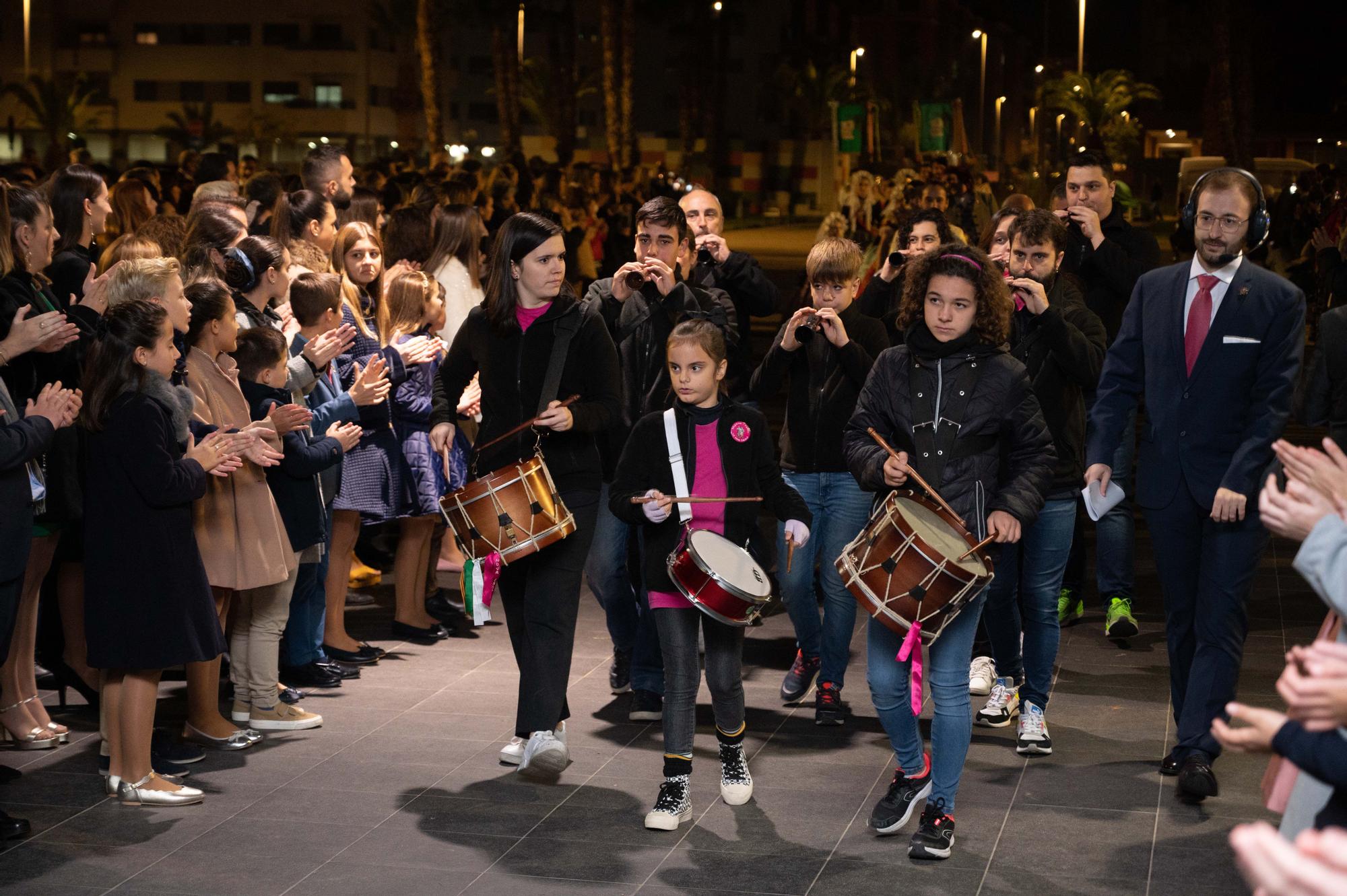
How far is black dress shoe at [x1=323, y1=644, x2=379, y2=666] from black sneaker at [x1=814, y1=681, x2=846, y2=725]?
2.30 m

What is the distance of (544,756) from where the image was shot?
19.8 feet

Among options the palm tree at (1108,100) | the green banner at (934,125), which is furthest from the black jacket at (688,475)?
the palm tree at (1108,100)

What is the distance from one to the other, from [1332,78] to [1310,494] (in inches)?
1728

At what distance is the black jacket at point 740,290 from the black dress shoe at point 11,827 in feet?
11.5

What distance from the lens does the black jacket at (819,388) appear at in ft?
22.7

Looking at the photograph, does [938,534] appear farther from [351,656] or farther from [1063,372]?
[351,656]

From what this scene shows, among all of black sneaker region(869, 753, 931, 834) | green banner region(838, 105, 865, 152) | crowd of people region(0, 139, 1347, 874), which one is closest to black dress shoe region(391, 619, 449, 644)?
crowd of people region(0, 139, 1347, 874)

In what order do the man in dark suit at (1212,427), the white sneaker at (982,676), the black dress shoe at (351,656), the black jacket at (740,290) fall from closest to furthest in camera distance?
1. the man in dark suit at (1212,427)
2. the white sneaker at (982,676)
3. the black jacket at (740,290)
4. the black dress shoe at (351,656)

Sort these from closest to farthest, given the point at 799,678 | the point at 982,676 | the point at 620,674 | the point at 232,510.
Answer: the point at 232,510
the point at 799,678
the point at 982,676
the point at 620,674

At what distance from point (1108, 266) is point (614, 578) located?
2.99m

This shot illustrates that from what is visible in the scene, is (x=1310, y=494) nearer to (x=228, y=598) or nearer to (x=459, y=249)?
(x=228, y=598)

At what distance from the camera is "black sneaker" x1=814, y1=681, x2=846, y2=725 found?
6.81 m

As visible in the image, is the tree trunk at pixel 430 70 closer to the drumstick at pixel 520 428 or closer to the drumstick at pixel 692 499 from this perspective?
the drumstick at pixel 520 428

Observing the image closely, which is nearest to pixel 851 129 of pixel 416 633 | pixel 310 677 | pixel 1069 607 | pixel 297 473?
pixel 1069 607
